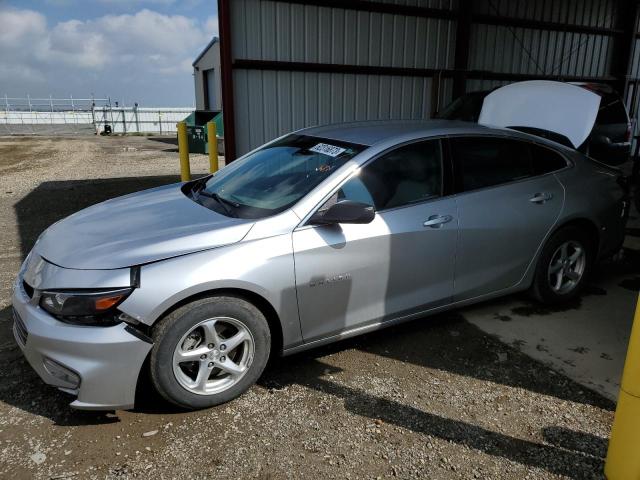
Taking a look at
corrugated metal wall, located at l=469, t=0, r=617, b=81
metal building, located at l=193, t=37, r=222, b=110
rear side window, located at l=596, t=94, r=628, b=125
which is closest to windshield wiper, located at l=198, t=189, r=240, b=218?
rear side window, located at l=596, t=94, r=628, b=125

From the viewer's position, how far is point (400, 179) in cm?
340

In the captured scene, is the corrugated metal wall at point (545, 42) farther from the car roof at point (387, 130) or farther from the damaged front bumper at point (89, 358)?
the damaged front bumper at point (89, 358)

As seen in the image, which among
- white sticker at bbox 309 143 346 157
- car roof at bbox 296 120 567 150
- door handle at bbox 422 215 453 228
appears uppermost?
car roof at bbox 296 120 567 150

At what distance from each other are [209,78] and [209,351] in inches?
1100

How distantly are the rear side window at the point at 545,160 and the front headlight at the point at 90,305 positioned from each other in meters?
3.15

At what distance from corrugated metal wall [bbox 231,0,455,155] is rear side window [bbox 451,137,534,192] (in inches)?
229

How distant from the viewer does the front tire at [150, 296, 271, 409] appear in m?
2.66

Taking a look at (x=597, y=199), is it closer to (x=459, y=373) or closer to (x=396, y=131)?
(x=396, y=131)

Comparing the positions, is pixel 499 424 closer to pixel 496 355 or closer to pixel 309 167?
pixel 496 355

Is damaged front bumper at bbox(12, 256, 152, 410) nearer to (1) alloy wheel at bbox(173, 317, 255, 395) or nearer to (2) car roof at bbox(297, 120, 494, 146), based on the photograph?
(1) alloy wheel at bbox(173, 317, 255, 395)

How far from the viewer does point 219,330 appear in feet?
9.36

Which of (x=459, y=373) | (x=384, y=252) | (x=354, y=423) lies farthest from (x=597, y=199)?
(x=354, y=423)

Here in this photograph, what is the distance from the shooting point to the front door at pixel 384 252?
302 cm

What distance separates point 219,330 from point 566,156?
10.4 ft
